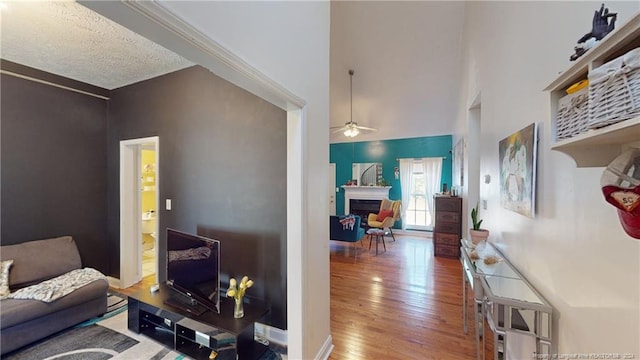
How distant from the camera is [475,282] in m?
1.61

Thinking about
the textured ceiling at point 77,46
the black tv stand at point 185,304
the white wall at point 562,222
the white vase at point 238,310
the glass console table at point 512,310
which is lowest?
the black tv stand at point 185,304

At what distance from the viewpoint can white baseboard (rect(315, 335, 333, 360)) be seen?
196 centimetres

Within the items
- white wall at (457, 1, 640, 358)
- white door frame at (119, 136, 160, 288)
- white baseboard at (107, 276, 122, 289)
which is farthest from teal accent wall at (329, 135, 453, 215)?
white baseboard at (107, 276, 122, 289)

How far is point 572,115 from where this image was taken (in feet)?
2.53

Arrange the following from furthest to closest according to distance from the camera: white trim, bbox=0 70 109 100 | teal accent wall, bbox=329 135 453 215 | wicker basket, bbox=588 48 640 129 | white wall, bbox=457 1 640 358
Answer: teal accent wall, bbox=329 135 453 215 → white trim, bbox=0 70 109 100 → white wall, bbox=457 1 640 358 → wicker basket, bbox=588 48 640 129

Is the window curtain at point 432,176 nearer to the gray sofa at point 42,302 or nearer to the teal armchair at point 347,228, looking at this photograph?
the teal armchair at point 347,228

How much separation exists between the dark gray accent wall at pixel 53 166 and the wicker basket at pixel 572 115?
182 inches

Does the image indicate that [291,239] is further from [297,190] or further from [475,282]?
[475,282]

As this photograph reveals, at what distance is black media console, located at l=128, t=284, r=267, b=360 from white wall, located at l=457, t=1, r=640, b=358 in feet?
6.44

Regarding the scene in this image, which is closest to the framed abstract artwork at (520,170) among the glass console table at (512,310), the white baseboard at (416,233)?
the glass console table at (512,310)

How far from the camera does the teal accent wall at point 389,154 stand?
634 cm

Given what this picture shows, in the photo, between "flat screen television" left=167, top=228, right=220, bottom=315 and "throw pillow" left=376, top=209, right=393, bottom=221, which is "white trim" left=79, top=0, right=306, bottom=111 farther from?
"throw pillow" left=376, top=209, right=393, bottom=221

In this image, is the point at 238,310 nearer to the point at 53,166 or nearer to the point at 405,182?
the point at 53,166

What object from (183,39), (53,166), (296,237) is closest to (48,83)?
(53,166)
